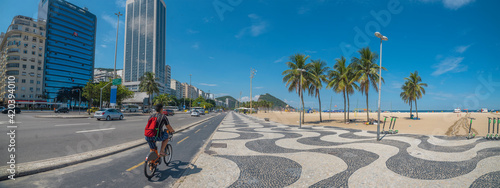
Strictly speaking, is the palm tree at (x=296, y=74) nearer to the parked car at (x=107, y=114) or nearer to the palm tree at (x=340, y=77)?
the palm tree at (x=340, y=77)

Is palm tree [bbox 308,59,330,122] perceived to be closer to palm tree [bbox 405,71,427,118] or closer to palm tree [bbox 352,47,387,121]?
palm tree [bbox 352,47,387,121]

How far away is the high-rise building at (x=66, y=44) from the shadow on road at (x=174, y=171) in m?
116

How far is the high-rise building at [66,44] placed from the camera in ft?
317

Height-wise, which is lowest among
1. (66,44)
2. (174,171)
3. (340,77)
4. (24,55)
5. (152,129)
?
(174,171)

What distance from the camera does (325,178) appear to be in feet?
15.9

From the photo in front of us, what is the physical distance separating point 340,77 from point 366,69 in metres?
3.23

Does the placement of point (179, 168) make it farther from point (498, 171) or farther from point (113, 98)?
point (113, 98)

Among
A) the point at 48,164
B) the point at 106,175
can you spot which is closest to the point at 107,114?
the point at 48,164

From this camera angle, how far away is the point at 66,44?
10306 cm

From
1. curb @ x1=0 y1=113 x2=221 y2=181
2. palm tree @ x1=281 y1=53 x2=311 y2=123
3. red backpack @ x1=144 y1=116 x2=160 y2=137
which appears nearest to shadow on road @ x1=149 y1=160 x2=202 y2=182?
red backpack @ x1=144 y1=116 x2=160 y2=137

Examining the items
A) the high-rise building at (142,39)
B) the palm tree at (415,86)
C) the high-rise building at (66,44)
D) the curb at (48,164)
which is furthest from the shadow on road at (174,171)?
the high-rise building at (142,39)

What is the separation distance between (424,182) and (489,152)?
5.85 meters

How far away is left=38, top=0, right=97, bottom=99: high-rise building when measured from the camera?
96.8 meters

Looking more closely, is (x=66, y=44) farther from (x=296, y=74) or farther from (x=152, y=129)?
(x=152, y=129)
